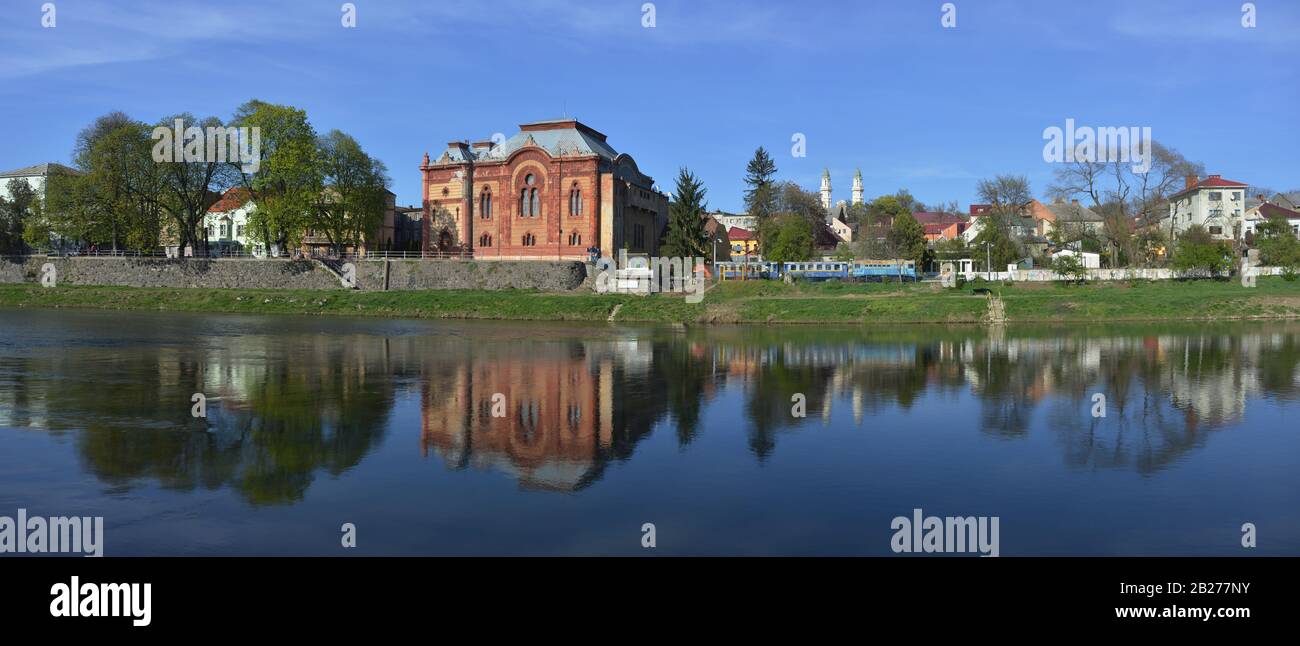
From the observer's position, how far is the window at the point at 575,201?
233 ft

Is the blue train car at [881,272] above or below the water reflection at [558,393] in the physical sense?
above

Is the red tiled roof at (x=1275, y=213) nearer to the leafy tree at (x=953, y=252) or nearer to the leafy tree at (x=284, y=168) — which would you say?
the leafy tree at (x=953, y=252)

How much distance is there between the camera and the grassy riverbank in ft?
180

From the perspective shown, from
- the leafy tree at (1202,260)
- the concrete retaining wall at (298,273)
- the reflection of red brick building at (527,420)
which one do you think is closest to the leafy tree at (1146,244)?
the leafy tree at (1202,260)

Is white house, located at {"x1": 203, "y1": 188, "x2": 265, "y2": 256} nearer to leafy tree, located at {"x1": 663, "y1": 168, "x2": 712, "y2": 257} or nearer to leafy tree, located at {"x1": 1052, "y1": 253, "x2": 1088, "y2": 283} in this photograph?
leafy tree, located at {"x1": 663, "y1": 168, "x2": 712, "y2": 257}

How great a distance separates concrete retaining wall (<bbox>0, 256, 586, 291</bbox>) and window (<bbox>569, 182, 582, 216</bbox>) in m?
6.30

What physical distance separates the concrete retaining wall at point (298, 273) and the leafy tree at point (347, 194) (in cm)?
479

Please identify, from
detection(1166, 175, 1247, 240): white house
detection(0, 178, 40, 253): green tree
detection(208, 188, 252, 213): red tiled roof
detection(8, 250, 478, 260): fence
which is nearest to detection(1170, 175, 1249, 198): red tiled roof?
detection(1166, 175, 1247, 240): white house

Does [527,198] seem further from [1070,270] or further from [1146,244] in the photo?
[1146,244]

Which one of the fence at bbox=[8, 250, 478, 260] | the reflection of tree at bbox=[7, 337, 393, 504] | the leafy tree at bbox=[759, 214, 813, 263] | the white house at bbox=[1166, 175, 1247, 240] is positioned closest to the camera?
the reflection of tree at bbox=[7, 337, 393, 504]

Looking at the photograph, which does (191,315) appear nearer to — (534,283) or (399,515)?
(534,283)
